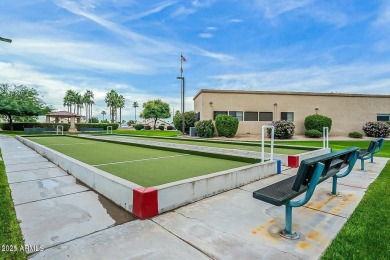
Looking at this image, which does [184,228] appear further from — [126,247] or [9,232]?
[9,232]

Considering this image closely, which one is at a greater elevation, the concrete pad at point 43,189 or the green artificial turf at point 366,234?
the green artificial turf at point 366,234

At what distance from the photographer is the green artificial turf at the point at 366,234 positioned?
6.93ft

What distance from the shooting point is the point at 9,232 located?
2525 mm

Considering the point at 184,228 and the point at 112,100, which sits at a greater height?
the point at 112,100

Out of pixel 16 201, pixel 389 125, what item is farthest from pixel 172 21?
pixel 389 125

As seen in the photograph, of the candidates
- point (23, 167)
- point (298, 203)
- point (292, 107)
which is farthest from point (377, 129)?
point (23, 167)

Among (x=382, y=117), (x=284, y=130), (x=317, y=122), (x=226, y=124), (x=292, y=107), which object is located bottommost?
(x=284, y=130)

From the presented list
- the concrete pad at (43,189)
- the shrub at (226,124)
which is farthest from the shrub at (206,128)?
the concrete pad at (43,189)

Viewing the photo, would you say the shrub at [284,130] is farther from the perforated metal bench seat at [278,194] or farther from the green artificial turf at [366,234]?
the perforated metal bench seat at [278,194]

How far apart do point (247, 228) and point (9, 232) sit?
2854 mm

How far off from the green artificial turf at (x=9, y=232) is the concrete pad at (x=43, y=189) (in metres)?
0.17

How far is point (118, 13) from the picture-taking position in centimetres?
1333

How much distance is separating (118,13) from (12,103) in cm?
2669

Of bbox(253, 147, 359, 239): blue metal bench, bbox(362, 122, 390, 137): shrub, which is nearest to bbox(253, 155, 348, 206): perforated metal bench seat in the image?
bbox(253, 147, 359, 239): blue metal bench
